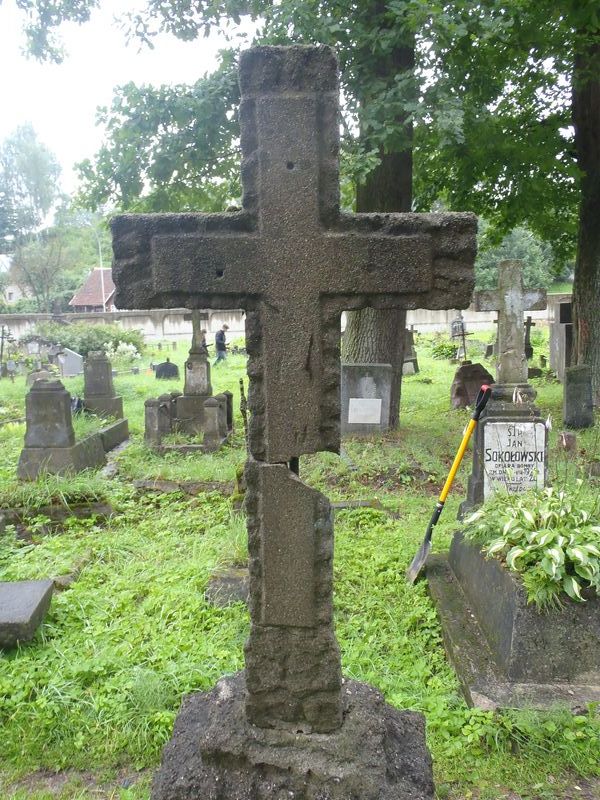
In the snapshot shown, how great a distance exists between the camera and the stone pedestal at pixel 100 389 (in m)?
11.8

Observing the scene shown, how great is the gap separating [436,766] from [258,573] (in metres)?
1.56

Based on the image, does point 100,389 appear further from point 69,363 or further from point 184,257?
point 184,257

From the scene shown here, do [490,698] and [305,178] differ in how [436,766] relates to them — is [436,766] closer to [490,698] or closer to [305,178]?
[490,698]

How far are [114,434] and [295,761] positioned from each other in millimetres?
8621

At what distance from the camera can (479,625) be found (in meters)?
3.99

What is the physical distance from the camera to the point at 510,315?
743 centimetres

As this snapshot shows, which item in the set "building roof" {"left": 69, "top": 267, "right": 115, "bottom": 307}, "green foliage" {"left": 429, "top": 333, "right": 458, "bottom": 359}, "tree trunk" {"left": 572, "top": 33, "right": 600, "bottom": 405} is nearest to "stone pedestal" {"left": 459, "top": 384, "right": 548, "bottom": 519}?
"tree trunk" {"left": 572, "top": 33, "right": 600, "bottom": 405}

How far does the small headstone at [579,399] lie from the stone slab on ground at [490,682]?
701 centimetres

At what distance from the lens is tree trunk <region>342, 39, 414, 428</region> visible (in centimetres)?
927

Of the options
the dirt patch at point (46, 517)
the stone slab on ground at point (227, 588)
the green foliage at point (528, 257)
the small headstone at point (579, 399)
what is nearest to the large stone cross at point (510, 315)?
the small headstone at point (579, 399)

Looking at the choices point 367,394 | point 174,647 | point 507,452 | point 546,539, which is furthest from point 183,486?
point 546,539

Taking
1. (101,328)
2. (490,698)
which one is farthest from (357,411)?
(101,328)

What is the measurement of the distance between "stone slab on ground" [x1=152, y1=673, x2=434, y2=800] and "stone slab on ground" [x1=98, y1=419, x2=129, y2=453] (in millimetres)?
7479

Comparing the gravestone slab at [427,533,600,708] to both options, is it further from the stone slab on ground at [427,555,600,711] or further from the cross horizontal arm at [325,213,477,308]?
the cross horizontal arm at [325,213,477,308]
